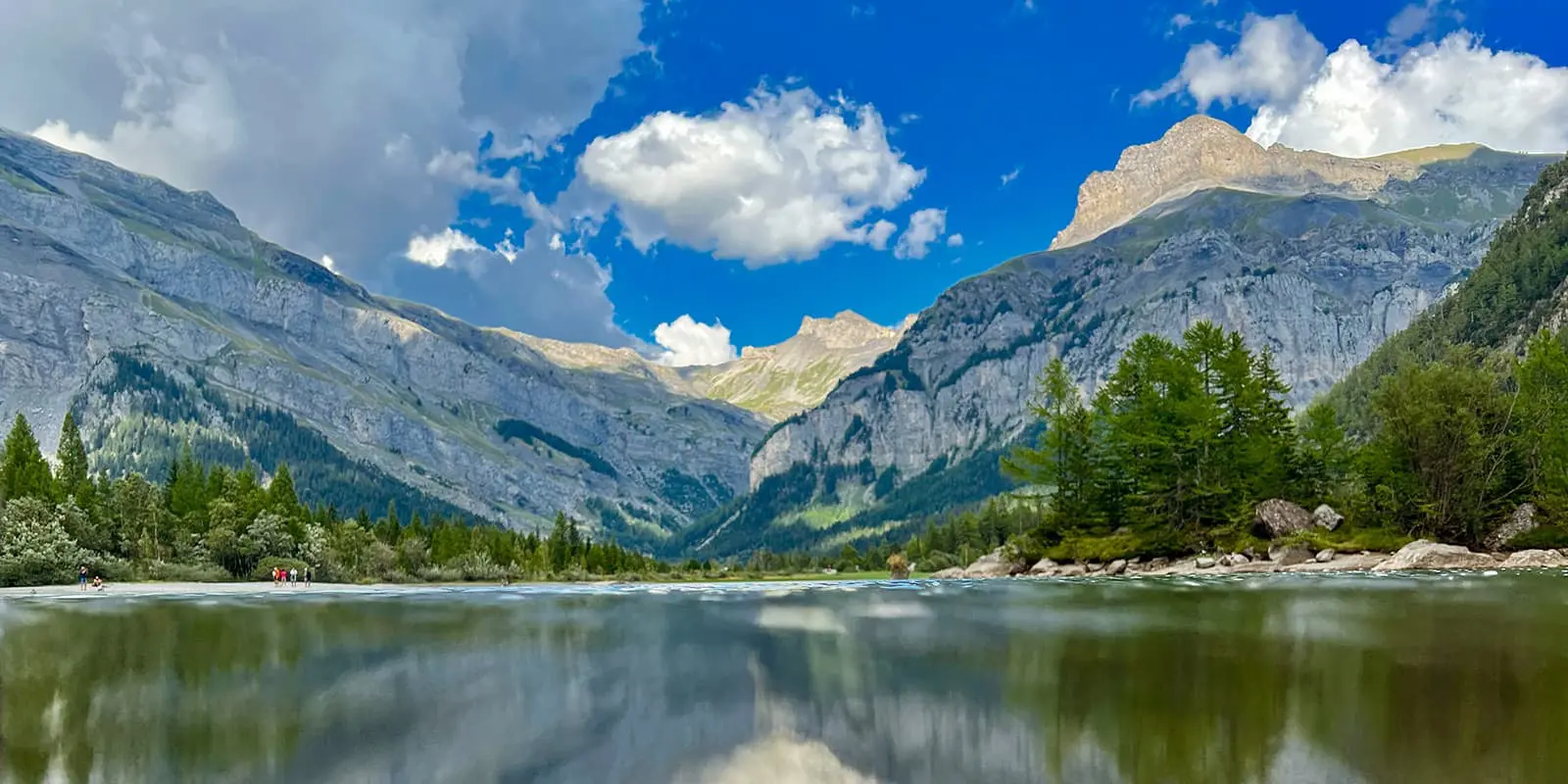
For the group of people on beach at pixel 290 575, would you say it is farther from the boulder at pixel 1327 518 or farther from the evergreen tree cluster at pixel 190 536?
the boulder at pixel 1327 518

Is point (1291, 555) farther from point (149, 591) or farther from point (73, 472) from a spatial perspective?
point (73, 472)

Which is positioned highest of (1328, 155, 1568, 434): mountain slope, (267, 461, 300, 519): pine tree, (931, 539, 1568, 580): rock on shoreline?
(1328, 155, 1568, 434): mountain slope

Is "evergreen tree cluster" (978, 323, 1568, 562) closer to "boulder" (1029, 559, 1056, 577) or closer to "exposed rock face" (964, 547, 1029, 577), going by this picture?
"boulder" (1029, 559, 1056, 577)

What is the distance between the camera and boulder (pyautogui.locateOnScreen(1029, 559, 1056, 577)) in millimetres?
89812

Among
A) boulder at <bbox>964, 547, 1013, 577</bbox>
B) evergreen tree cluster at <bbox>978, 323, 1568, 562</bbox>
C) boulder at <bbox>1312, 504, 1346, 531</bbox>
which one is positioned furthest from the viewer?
boulder at <bbox>964, 547, 1013, 577</bbox>

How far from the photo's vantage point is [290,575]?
104 meters

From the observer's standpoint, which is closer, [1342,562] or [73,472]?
[1342,562]

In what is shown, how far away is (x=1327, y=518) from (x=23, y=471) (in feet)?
440

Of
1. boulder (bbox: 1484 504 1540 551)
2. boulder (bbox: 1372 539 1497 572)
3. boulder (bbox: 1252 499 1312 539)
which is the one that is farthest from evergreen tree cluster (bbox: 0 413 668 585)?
boulder (bbox: 1484 504 1540 551)

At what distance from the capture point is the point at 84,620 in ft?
159

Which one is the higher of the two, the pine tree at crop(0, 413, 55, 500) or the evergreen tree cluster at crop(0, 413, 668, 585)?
the pine tree at crop(0, 413, 55, 500)

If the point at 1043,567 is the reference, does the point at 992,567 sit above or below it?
below

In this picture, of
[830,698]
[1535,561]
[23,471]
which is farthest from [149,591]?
[1535,561]

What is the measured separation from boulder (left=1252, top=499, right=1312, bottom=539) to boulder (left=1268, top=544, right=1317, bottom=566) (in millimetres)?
2239
